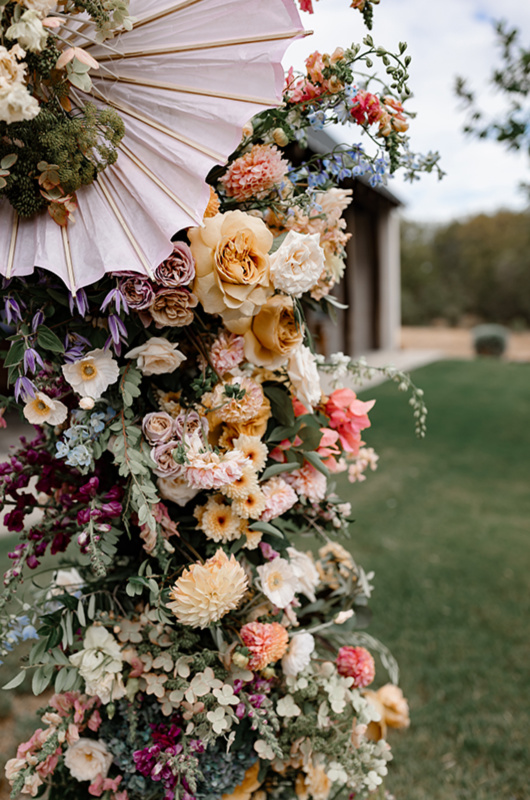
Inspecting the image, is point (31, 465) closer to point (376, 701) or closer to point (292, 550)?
point (292, 550)

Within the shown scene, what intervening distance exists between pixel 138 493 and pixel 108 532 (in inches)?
6.0

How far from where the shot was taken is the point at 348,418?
1.32 m

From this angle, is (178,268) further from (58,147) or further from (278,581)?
(278,581)

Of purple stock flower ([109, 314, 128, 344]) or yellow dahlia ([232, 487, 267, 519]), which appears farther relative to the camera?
yellow dahlia ([232, 487, 267, 519])

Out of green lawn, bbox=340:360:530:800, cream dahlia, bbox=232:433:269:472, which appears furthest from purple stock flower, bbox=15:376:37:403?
green lawn, bbox=340:360:530:800

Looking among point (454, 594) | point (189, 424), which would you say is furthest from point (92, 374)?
point (454, 594)

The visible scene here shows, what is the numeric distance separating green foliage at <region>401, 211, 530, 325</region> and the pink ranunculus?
92.6 ft

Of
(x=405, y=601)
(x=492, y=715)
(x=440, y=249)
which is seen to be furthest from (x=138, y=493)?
(x=440, y=249)

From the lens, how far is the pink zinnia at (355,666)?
4.54 ft

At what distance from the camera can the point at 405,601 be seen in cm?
363

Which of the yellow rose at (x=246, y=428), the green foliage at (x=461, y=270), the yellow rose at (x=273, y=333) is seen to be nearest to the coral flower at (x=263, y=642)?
the yellow rose at (x=246, y=428)

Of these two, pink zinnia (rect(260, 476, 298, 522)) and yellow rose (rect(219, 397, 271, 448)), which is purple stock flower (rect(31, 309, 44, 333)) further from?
pink zinnia (rect(260, 476, 298, 522))

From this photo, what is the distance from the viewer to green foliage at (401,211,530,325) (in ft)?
92.0

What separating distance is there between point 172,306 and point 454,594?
10.7 ft
